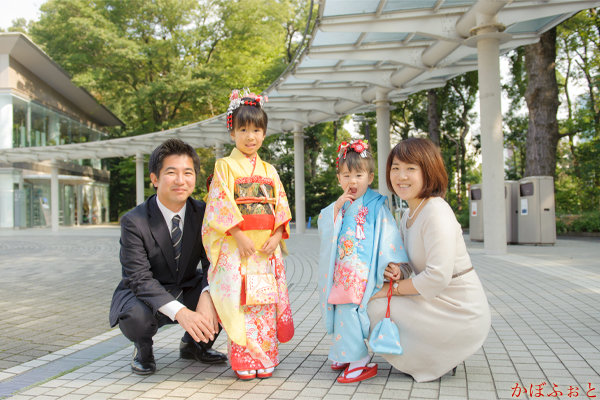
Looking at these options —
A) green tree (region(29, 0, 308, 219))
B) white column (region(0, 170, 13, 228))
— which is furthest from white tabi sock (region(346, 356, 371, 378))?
white column (region(0, 170, 13, 228))

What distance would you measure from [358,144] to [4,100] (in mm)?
26160

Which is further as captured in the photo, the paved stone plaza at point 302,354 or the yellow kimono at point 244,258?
the yellow kimono at point 244,258

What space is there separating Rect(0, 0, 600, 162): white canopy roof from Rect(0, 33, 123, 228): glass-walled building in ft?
54.3

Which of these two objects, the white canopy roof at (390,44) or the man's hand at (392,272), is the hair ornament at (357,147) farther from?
the white canopy roof at (390,44)

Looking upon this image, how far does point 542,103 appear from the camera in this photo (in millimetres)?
13000

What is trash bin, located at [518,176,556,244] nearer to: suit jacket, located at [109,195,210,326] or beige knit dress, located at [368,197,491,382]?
beige knit dress, located at [368,197,491,382]

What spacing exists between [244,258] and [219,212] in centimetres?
34

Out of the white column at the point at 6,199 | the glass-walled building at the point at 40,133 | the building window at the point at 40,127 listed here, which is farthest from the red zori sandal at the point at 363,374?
the building window at the point at 40,127

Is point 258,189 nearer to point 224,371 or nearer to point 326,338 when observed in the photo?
point 224,371

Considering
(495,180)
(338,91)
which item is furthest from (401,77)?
(495,180)

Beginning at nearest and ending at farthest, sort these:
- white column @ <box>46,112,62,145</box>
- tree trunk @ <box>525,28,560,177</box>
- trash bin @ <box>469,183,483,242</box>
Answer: trash bin @ <box>469,183,483,242</box>
tree trunk @ <box>525,28,560,177</box>
white column @ <box>46,112,62,145</box>

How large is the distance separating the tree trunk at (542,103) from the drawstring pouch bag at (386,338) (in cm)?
1233

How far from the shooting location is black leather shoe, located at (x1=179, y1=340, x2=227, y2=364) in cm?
335

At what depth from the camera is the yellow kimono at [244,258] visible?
2.92 meters
